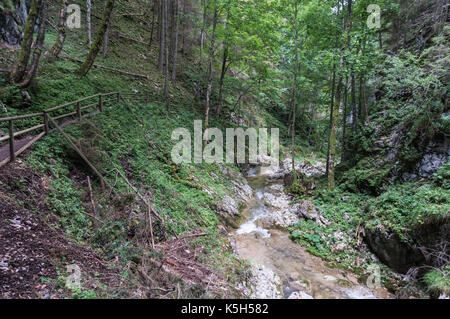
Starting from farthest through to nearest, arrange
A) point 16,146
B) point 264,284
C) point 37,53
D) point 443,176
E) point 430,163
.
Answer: point 37,53 < point 430,163 < point 443,176 < point 264,284 < point 16,146

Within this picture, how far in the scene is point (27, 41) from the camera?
8047 millimetres

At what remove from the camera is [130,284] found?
4605 millimetres

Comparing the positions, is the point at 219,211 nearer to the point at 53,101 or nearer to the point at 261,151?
the point at 53,101

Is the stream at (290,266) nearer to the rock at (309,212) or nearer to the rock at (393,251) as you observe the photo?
the rock at (393,251)

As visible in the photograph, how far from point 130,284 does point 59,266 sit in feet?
4.52

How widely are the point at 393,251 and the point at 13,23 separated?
18.5 metres

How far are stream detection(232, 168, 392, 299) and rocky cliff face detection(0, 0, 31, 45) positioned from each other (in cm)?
1383

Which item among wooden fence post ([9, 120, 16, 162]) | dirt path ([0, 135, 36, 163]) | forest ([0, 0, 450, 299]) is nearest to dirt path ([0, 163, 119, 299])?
forest ([0, 0, 450, 299])

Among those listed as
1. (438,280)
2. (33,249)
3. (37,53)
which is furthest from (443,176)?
(37,53)

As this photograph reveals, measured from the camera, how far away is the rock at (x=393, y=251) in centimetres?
659

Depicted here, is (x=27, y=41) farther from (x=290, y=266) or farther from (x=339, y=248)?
(x=339, y=248)

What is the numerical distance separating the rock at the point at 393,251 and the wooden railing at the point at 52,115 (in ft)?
36.7

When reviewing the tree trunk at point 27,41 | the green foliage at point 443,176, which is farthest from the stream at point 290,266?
the tree trunk at point 27,41
